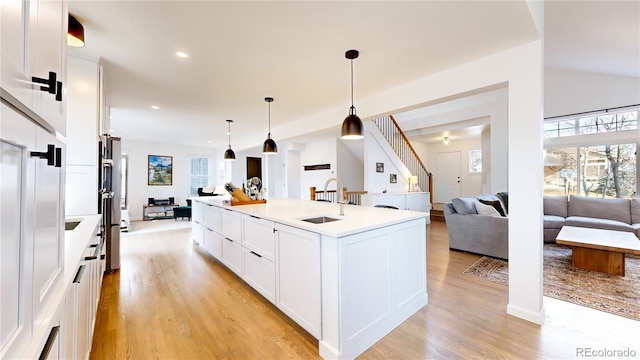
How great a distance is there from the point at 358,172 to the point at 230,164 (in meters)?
4.61

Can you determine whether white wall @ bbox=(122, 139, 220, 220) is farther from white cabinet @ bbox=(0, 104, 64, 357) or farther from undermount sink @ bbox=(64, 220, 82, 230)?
white cabinet @ bbox=(0, 104, 64, 357)

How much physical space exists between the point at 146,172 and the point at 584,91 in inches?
448

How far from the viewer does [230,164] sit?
9328mm

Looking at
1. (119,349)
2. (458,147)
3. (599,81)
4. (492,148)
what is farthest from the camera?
(458,147)

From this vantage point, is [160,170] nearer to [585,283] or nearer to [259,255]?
[259,255]

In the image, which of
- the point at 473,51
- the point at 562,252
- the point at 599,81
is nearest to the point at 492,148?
the point at 599,81

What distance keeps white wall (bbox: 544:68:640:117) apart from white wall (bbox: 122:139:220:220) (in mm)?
10064

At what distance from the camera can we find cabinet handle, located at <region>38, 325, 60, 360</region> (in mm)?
730

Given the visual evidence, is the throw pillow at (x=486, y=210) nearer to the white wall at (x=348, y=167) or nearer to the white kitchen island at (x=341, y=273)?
the white kitchen island at (x=341, y=273)

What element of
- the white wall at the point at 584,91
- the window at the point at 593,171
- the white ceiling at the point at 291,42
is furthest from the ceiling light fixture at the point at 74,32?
the window at the point at 593,171

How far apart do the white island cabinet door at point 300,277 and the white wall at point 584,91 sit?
6640 millimetres

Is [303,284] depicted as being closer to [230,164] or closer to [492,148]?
[492,148]

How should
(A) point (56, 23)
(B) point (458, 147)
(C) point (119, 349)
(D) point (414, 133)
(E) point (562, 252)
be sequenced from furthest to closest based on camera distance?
(B) point (458, 147), (D) point (414, 133), (E) point (562, 252), (C) point (119, 349), (A) point (56, 23)

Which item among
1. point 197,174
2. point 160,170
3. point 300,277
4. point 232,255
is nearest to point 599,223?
point 300,277
